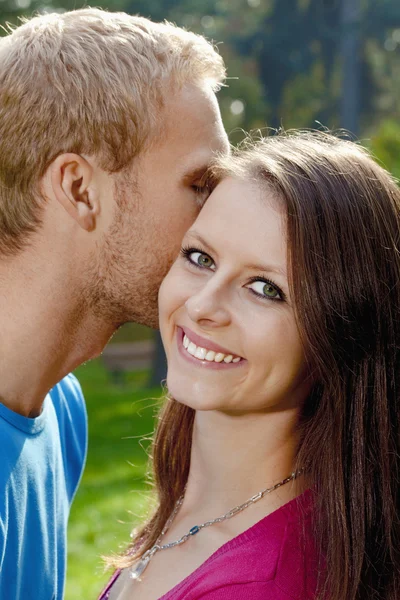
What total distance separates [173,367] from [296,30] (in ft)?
36.7

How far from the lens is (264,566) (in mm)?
2207

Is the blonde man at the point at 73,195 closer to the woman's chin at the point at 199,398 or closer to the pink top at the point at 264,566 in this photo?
the woman's chin at the point at 199,398

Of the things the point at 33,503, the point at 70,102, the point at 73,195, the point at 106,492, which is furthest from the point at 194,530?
the point at 106,492

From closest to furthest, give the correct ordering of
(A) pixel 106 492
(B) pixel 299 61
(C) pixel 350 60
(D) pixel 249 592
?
(D) pixel 249 592, (A) pixel 106 492, (C) pixel 350 60, (B) pixel 299 61

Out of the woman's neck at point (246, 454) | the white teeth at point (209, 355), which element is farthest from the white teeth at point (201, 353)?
the woman's neck at point (246, 454)

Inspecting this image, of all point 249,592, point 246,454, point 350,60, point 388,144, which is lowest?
point 249,592

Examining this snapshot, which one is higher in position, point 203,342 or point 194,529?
point 203,342

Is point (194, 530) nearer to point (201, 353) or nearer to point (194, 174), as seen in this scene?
point (201, 353)

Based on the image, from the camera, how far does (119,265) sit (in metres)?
2.87

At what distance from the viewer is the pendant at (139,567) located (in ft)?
8.30

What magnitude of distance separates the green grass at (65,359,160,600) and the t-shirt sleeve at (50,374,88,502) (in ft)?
0.78

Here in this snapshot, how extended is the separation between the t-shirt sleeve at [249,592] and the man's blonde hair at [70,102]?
4.07 ft

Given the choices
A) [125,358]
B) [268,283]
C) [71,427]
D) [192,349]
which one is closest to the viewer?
[268,283]

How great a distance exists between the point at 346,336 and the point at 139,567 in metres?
0.89
